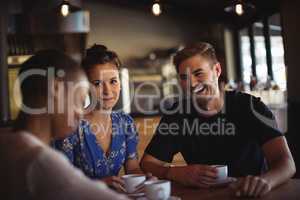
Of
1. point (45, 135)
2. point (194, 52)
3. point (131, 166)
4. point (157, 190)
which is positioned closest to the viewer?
point (45, 135)

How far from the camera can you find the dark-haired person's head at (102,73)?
1.82m

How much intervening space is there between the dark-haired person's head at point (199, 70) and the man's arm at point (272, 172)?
36 centimetres

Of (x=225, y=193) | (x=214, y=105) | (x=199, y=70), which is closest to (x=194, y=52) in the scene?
(x=199, y=70)

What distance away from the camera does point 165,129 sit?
190 cm

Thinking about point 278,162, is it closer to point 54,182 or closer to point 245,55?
point 54,182

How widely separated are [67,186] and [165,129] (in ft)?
3.92

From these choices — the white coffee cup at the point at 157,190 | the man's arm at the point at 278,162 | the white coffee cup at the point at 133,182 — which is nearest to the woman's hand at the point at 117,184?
the white coffee cup at the point at 133,182

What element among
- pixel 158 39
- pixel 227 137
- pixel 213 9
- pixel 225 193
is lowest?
pixel 225 193

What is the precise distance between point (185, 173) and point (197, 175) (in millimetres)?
73

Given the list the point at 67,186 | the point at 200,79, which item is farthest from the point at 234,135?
the point at 67,186

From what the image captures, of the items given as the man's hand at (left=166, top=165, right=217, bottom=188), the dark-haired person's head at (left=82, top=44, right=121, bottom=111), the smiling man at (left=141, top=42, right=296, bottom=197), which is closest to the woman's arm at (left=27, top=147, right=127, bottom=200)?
the man's hand at (left=166, top=165, right=217, bottom=188)

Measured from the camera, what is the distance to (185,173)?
1.54 m

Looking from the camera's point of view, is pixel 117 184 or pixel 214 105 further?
pixel 214 105

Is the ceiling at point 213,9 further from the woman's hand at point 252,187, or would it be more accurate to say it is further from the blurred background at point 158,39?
the woman's hand at point 252,187
